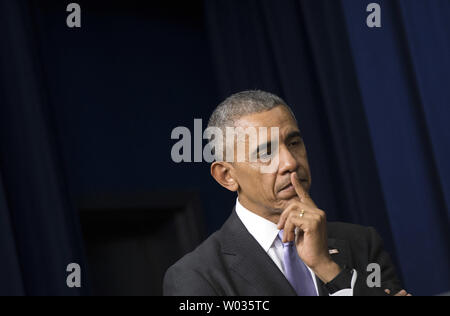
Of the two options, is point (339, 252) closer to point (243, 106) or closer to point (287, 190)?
point (287, 190)

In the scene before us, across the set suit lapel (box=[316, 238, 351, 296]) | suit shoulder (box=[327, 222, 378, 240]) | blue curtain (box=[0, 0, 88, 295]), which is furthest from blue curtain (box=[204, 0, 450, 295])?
blue curtain (box=[0, 0, 88, 295])

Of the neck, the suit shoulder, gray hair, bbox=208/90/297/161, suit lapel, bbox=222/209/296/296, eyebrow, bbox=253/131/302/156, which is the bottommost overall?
the suit shoulder

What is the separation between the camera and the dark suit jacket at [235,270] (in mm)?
Result: 1345

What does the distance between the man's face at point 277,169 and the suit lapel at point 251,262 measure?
3.2 inches

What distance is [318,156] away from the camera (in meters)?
3.79

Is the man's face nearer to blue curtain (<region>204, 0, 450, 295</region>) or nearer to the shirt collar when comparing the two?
the shirt collar

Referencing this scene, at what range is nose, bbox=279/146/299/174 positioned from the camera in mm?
1388

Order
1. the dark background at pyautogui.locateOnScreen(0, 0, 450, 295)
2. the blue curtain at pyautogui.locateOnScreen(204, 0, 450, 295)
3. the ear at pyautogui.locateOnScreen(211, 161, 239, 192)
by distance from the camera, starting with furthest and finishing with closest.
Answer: the dark background at pyautogui.locateOnScreen(0, 0, 450, 295) → the blue curtain at pyautogui.locateOnScreen(204, 0, 450, 295) → the ear at pyautogui.locateOnScreen(211, 161, 239, 192)

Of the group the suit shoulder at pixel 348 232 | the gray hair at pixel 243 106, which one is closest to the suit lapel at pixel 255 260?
the suit shoulder at pixel 348 232

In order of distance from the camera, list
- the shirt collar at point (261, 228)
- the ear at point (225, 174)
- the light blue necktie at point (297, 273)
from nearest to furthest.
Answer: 1. the light blue necktie at point (297, 273)
2. the shirt collar at point (261, 228)
3. the ear at point (225, 174)

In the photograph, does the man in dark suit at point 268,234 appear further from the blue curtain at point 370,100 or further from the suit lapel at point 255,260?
the blue curtain at point 370,100

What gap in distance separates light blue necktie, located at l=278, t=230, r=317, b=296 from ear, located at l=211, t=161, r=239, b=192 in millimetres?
241
